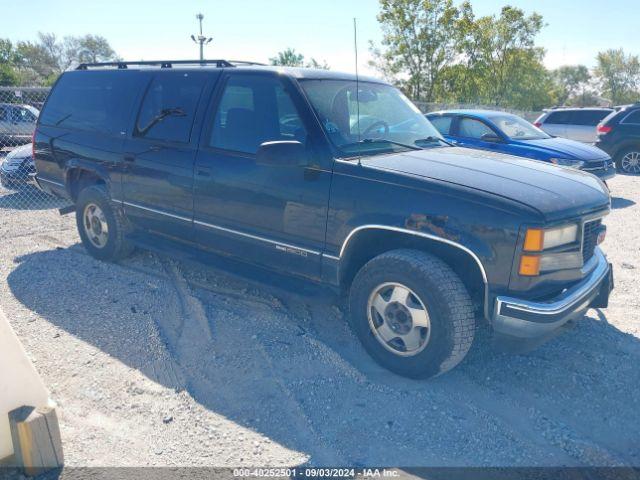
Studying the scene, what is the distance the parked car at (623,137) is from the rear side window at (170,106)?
11.8 m

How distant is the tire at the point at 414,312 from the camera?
10.6 feet

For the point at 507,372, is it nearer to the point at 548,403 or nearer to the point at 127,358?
the point at 548,403

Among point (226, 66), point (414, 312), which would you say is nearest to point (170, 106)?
point (226, 66)

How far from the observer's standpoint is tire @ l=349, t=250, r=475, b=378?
3.23 meters

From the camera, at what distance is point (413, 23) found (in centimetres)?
2423

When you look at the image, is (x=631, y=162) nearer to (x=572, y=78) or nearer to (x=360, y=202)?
(x=360, y=202)

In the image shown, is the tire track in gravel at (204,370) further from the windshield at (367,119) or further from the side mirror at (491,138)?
the side mirror at (491,138)

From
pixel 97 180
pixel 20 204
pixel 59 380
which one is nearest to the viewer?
pixel 59 380

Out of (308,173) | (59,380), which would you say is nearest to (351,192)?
(308,173)

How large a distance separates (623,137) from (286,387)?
1258cm

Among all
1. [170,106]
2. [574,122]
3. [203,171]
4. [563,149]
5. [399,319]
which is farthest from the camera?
[574,122]

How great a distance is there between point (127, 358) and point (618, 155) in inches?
516

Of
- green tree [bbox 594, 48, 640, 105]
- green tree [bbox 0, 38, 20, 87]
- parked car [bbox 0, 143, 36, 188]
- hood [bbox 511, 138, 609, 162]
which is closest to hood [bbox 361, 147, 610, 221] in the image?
hood [bbox 511, 138, 609, 162]

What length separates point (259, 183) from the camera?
3.97 meters
